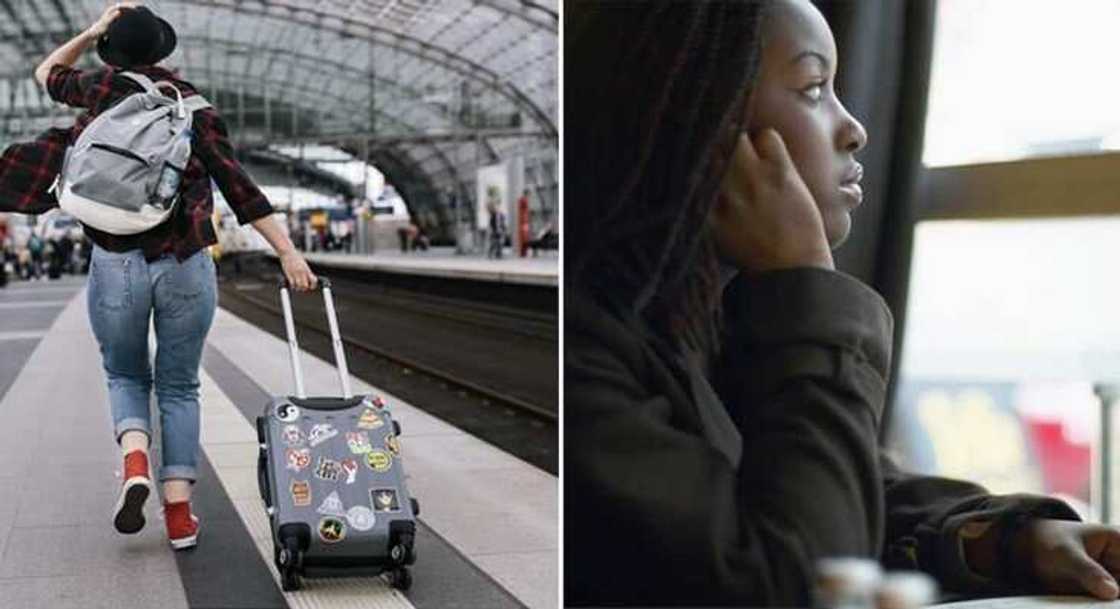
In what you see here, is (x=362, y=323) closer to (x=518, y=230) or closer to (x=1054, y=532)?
(x=518, y=230)

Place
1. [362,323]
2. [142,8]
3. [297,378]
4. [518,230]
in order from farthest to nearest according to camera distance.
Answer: [518,230]
[362,323]
[297,378]
[142,8]

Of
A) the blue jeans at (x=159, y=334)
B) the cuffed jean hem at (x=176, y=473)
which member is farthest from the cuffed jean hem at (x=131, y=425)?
the cuffed jean hem at (x=176, y=473)

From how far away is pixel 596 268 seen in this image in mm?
3961

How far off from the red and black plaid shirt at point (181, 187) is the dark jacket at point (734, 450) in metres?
0.89

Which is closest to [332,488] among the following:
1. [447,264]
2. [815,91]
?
[815,91]

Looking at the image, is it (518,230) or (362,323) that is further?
(518,230)

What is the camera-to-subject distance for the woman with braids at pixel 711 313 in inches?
156

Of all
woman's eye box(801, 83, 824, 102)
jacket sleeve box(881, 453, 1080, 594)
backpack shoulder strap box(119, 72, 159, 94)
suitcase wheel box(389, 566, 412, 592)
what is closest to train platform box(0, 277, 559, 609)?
suitcase wheel box(389, 566, 412, 592)

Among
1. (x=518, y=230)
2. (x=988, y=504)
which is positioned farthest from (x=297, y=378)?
(x=988, y=504)

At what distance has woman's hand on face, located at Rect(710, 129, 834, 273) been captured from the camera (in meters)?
4.04

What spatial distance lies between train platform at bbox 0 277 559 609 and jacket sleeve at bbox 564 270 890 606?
257 millimetres

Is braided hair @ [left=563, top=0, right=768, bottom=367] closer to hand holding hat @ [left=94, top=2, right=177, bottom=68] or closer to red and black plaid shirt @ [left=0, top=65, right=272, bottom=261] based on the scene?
red and black plaid shirt @ [left=0, top=65, right=272, bottom=261]

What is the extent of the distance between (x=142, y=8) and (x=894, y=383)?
6.87ft

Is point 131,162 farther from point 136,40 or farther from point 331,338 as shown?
point 331,338
